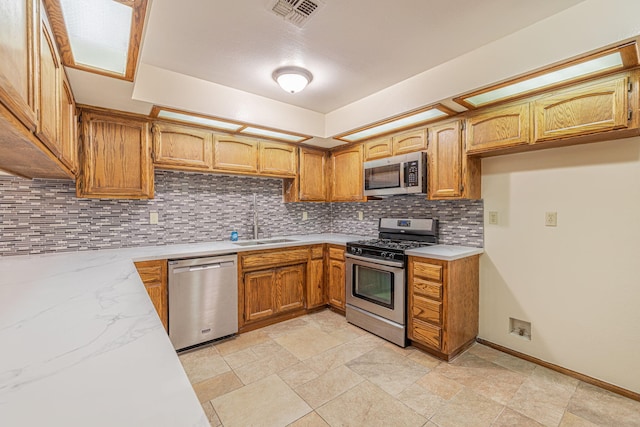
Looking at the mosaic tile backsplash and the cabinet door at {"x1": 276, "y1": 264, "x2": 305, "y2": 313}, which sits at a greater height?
the mosaic tile backsplash

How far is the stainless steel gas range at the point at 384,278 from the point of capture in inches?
106

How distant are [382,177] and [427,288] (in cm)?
125

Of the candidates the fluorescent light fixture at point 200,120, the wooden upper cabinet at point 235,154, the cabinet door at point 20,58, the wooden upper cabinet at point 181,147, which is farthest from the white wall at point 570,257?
the cabinet door at point 20,58

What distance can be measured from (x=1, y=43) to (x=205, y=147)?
2.22m

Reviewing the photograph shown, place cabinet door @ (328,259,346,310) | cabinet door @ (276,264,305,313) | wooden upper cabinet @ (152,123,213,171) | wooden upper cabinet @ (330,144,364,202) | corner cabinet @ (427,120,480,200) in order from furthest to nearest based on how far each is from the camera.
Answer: wooden upper cabinet @ (330,144,364,202) < cabinet door @ (328,259,346,310) < cabinet door @ (276,264,305,313) < wooden upper cabinet @ (152,123,213,171) < corner cabinet @ (427,120,480,200)

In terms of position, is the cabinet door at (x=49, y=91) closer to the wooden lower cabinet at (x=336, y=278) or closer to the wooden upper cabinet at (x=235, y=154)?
the wooden upper cabinet at (x=235, y=154)

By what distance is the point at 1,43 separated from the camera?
783mm

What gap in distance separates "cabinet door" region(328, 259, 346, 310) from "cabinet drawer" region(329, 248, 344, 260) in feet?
0.16

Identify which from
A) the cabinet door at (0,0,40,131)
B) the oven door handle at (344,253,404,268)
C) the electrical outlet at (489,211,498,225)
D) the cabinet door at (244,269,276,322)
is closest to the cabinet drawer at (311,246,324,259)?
the oven door handle at (344,253,404,268)

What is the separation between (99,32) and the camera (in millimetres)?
1540

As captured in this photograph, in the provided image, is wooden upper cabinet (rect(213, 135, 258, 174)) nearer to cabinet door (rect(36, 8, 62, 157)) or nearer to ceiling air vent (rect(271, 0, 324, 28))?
cabinet door (rect(36, 8, 62, 157))

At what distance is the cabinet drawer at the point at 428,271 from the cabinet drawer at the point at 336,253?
0.95 m

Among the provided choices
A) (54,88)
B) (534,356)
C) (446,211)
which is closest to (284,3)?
(54,88)

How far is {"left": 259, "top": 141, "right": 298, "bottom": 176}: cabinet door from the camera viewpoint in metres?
3.38
